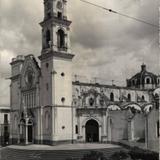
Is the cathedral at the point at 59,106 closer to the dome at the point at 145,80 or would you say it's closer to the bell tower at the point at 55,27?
the bell tower at the point at 55,27

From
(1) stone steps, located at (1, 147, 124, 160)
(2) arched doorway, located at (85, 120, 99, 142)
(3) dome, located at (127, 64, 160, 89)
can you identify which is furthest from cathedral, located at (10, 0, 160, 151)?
(3) dome, located at (127, 64, 160, 89)

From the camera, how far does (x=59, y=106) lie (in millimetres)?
42812

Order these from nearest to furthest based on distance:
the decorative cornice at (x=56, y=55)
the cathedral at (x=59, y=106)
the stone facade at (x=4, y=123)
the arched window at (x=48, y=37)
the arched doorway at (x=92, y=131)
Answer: the cathedral at (x=59, y=106) → the decorative cornice at (x=56, y=55) → the arched window at (x=48, y=37) → the arched doorway at (x=92, y=131) → the stone facade at (x=4, y=123)

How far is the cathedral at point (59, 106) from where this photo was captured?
42.9m

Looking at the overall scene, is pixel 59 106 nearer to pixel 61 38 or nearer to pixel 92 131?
pixel 92 131

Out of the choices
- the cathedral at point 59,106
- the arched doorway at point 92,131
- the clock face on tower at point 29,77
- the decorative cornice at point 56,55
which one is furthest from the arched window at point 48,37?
the arched doorway at point 92,131

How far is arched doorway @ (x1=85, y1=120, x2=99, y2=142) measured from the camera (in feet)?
150

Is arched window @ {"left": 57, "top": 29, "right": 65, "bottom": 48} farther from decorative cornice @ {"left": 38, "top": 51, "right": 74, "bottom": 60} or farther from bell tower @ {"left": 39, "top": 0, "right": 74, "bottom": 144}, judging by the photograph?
decorative cornice @ {"left": 38, "top": 51, "right": 74, "bottom": 60}

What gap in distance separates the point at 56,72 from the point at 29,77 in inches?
261

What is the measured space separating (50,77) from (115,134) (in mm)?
10468

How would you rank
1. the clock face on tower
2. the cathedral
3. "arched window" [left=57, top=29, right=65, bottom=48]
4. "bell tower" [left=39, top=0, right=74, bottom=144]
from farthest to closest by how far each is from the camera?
the clock face on tower
"arched window" [left=57, top=29, right=65, bottom=48]
the cathedral
"bell tower" [left=39, top=0, right=74, bottom=144]

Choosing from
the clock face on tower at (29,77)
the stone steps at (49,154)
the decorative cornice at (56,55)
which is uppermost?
the decorative cornice at (56,55)

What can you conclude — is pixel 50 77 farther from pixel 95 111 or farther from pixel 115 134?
pixel 115 134

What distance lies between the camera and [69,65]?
145 feet
